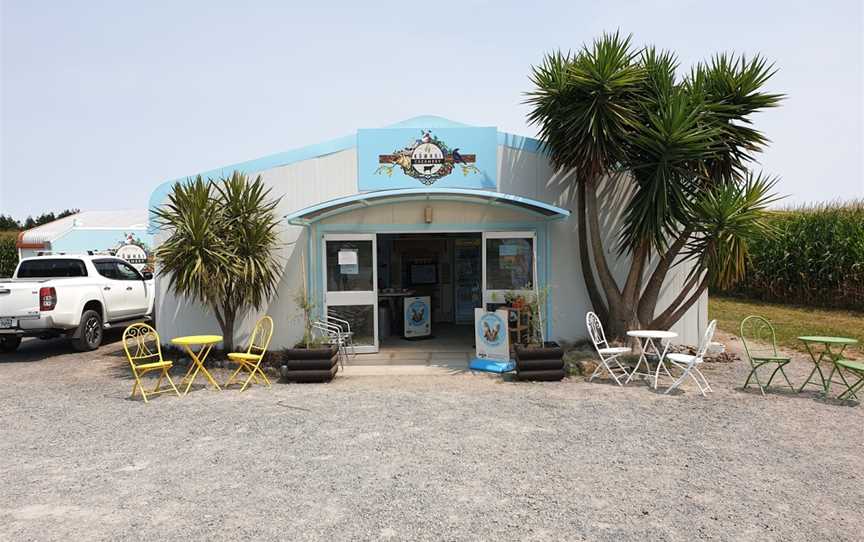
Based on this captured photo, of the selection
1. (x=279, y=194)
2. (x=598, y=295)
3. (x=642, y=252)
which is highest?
(x=279, y=194)

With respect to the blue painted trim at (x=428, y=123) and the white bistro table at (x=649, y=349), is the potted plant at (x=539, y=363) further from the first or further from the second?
the blue painted trim at (x=428, y=123)

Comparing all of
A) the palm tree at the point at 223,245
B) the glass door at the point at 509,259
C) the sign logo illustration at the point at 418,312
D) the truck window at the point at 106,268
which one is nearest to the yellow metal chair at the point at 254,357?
the palm tree at the point at 223,245

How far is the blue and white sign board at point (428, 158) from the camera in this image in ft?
29.0

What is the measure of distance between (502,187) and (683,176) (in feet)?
8.65

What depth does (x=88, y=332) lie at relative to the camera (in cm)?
984

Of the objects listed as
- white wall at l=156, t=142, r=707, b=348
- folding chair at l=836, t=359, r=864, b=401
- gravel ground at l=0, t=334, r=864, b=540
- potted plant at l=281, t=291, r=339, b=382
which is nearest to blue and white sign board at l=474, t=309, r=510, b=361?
gravel ground at l=0, t=334, r=864, b=540

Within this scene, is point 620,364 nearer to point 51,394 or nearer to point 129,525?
point 129,525

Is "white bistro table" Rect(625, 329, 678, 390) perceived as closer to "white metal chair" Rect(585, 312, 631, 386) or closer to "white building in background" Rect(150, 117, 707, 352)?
"white metal chair" Rect(585, 312, 631, 386)

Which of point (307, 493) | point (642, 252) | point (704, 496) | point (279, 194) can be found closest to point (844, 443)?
point (704, 496)

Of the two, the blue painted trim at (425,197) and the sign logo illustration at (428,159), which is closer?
the blue painted trim at (425,197)

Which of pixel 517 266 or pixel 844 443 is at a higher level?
pixel 517 266

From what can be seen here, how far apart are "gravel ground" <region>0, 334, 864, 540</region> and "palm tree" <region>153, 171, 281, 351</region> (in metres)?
1.65

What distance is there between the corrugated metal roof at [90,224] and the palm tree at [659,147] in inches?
732

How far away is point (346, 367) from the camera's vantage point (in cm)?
821
